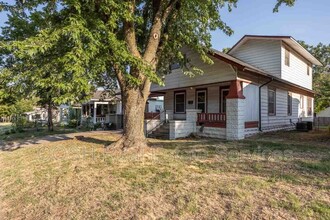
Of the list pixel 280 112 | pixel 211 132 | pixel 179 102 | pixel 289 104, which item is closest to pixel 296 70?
pixel 289 104

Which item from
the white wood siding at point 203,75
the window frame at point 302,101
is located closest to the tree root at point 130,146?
the white wood siding at point 203,75

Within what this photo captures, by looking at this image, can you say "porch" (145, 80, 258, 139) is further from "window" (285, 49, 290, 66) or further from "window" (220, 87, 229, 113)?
"window" (285, 49, 290, 66)

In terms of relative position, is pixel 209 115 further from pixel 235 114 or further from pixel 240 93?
pixel 240 93

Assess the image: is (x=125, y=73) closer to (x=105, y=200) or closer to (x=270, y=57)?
(x=105, y=200)

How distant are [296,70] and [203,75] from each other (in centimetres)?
935

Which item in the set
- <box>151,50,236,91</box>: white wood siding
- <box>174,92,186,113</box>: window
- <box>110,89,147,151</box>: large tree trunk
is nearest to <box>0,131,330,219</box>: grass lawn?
<box>110,89,147,151</box>: large tree trunk

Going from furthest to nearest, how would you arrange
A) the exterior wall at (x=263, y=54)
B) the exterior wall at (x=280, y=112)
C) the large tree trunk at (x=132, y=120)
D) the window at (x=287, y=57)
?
the window at (x=287, y=57) → the exterior wall at (x=263, y=54) → the exterior wall at (x=280, y=112) → the large tree trunk at (x=132, y=120)

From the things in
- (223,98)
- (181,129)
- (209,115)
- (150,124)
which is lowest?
(181,129)

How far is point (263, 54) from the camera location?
16.0m

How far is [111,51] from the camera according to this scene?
23.7ft

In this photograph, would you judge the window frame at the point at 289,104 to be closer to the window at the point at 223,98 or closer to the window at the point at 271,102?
the window at the point at 271,102

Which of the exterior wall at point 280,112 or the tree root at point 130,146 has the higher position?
the exterior wall at point 280,112

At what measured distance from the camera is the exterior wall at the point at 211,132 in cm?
1123

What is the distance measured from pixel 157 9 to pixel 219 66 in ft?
16.0
